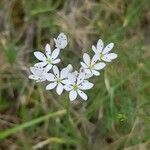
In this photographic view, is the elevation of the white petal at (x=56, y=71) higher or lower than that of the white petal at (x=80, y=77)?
higher

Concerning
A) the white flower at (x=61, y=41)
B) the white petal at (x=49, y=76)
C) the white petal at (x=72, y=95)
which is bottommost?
the white petal at (x=72, y=95)

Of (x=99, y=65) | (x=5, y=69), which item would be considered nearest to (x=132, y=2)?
(x=5, y=69)

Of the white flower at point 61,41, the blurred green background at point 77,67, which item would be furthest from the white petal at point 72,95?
the blurred green background at point 77,67

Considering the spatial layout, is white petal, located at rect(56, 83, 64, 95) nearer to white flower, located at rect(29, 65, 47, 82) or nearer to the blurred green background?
white flower, located at rect(29, 65, 47, 82)

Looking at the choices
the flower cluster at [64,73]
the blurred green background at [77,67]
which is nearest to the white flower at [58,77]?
the flower cluster at [64,73]

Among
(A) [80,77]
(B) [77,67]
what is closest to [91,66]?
(A) [80,77]

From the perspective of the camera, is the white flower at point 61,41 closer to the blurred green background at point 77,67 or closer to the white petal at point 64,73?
the white petal at point 64,73

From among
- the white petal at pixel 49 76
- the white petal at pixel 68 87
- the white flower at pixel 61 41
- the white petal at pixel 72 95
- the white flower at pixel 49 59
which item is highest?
the white flower at pixel 61 41

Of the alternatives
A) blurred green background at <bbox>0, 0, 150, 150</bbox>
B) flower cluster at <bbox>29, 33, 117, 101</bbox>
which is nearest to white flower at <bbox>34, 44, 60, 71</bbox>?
flower cluster at <bbox>29, 33, 117, 101</bbox>

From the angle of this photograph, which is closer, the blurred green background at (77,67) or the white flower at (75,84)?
the white flower at (75,84)
